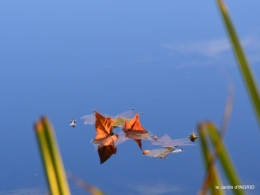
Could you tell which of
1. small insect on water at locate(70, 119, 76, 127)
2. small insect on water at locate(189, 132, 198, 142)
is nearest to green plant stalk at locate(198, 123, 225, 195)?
small insect on water at locate(189, 132, 198, 142)

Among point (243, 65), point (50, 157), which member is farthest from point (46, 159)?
point (243, 65)

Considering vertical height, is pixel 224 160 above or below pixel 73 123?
below

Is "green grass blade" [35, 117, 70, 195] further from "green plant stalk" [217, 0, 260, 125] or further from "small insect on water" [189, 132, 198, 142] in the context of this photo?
"small insect on water" [189, 132, 198, 142]

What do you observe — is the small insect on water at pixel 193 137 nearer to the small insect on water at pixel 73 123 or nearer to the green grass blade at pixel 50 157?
the small insect on water at pixel 73 123

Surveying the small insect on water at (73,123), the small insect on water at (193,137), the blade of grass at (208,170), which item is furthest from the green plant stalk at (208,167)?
the small insect on water at (73,123)

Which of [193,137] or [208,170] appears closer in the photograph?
[208,170]

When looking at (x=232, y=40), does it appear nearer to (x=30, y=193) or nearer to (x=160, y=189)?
(x=160, y=189)

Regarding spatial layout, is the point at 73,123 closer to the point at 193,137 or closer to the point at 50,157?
the point at 193,137
